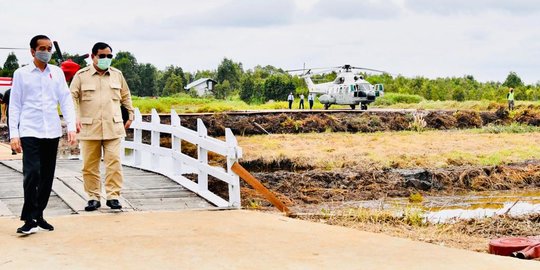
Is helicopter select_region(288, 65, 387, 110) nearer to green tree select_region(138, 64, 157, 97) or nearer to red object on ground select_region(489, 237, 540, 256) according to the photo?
red object on ground select_region(489, 237, 540, 256)

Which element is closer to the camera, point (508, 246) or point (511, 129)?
point (508, 246)

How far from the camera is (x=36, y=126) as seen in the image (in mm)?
8219

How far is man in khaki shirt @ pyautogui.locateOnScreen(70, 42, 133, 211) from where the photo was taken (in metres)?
9.80

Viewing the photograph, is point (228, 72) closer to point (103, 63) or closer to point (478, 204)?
point (478, 204)

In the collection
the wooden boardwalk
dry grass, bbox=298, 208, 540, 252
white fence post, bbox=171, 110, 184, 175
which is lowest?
dry grass, bbox=298, 208, 540, 252

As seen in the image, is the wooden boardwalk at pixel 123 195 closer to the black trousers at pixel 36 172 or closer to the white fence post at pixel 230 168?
the white fence post at pixel 230 168

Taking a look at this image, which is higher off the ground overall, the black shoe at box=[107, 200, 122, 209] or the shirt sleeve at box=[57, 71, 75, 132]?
the shirt sleeve at box=[57, 71, 75, 132]

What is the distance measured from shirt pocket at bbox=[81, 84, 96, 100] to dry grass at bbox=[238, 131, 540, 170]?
12.2 metres

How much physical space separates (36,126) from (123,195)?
326 centimetres

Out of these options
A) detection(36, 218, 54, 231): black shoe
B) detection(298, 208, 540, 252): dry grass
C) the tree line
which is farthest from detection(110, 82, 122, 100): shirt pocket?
the tree line

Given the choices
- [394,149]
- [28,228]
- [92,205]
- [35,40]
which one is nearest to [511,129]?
[394,149]

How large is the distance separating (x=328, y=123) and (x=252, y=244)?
34323 millimetres

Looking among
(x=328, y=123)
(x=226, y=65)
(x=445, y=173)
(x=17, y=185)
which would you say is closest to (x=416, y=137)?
(x=328, y=123)

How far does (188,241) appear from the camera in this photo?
792cm
